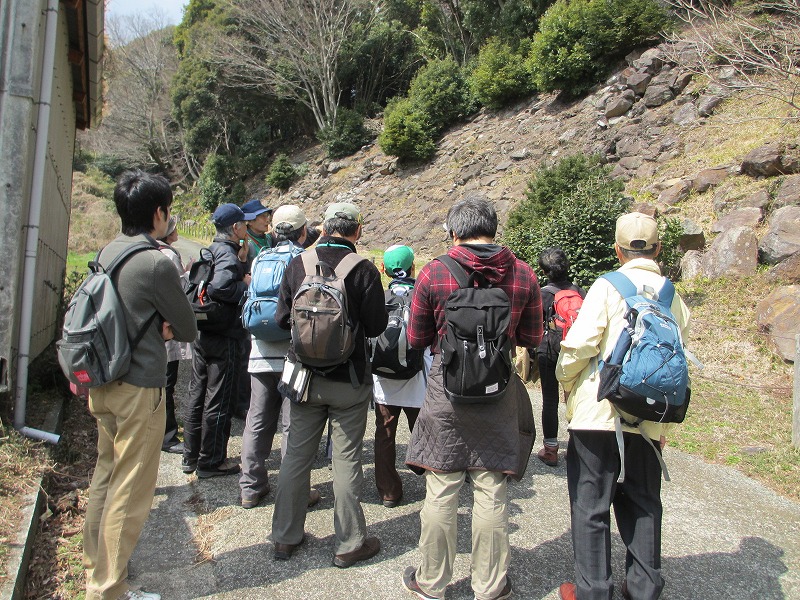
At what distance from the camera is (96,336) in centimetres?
246

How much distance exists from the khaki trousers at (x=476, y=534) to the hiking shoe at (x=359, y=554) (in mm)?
454

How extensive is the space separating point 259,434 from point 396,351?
1.02m

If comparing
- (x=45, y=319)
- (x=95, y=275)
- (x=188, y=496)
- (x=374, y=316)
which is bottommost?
(x=188, y=496)

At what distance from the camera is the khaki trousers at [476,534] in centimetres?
271

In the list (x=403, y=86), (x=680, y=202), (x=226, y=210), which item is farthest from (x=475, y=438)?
(x=403, y=86)

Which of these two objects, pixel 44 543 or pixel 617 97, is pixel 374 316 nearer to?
pixel 44 543

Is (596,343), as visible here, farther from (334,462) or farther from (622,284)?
(334,462)

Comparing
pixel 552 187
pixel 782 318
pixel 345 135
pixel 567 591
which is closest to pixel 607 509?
pixel 567 591

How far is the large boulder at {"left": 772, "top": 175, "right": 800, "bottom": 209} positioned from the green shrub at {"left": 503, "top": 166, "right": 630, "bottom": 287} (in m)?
2.36

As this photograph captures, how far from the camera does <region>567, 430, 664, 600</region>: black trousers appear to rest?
266 cm

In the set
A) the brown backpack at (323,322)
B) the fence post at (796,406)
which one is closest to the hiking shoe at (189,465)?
the brown backpack at (323,322)

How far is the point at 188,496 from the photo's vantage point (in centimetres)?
379

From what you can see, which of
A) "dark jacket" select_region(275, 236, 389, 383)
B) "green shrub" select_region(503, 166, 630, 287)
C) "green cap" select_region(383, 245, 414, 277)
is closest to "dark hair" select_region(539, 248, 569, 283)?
"green cap" select_region(383, 245, 414, 277)

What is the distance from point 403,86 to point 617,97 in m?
15.4
